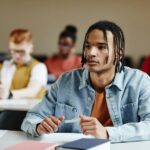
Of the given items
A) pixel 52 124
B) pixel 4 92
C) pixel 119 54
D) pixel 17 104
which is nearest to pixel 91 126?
pixel 52 124

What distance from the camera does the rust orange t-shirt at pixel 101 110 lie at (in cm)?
202

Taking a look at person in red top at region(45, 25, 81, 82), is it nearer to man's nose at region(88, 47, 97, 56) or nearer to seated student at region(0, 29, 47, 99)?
seated student at region(0, 29, 47, 99)

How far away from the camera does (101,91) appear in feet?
6.75

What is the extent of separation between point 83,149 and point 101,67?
0.61m

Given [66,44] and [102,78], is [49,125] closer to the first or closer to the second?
[102,78]

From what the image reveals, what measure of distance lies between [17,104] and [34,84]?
480 mm

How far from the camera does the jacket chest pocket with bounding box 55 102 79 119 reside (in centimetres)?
205

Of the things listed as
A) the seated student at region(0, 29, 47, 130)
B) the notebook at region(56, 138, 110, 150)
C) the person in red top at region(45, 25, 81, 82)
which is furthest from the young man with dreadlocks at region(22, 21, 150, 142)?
the person in red top at region(45, 25, 81, 82)

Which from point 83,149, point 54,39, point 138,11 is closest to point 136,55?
point 138,11

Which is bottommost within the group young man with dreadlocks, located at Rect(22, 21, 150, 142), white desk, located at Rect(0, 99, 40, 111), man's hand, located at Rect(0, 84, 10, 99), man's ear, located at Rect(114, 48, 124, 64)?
white desk, located at Rect(0, 99, 40, 111)

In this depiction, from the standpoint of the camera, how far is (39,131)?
6.12 ft

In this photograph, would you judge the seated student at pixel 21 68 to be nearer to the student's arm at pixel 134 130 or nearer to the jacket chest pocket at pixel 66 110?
the jacket chest pocket at pixel 66 110

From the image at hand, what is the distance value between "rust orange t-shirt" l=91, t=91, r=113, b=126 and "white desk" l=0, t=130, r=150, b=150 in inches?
6.5

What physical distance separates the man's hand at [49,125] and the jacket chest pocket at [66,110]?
0.23 meters
